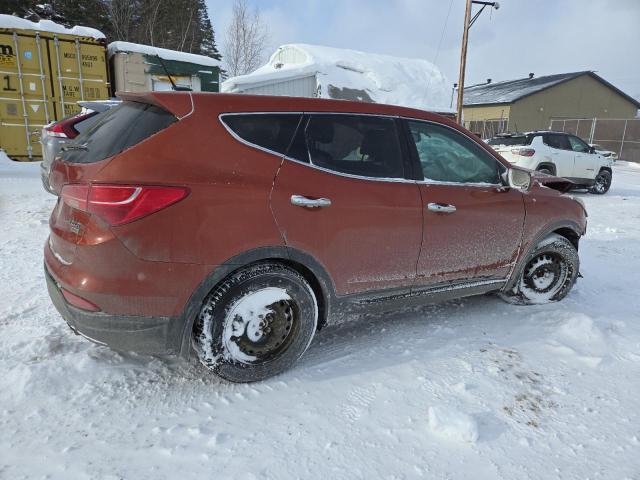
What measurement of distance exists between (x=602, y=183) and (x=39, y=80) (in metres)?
15.9

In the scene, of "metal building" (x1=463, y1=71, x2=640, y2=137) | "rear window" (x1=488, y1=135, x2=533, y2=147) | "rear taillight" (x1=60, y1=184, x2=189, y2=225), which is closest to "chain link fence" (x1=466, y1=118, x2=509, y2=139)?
"metal building" (x1=463, y1=71, x2=640, y2=137)

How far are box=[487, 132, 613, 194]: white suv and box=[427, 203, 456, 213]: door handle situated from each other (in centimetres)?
885

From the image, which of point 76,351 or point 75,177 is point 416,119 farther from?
point 76,351

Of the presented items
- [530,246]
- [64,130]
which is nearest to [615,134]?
[530,246]

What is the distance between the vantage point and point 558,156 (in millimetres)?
11375

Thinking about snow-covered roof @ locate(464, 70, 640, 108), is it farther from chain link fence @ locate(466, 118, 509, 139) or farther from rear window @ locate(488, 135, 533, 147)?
rear window @ locate(488, 135, 533, 147)

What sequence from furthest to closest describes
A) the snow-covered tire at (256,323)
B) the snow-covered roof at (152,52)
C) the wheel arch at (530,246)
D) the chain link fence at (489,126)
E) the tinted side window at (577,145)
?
the chain link fence at (489,126), the snow-covered roof at (152,52), the tinted side window at (577,145), the wheel arch at (530,246), the snow-covered tire at (256,323)

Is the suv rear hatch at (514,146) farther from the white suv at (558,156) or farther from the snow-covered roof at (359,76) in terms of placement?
the snow-covered roof at (359,76)

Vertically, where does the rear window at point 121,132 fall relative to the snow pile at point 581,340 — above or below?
above

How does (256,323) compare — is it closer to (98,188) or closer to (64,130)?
(98,188)

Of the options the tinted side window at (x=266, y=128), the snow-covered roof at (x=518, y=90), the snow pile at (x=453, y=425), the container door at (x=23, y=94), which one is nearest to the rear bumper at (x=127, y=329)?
the tinted side window at (x=266, y=128)

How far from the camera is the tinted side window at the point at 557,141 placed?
1141cm

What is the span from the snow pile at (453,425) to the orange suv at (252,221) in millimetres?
885

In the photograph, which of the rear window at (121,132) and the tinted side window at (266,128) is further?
the tinted side window at (266,128)
